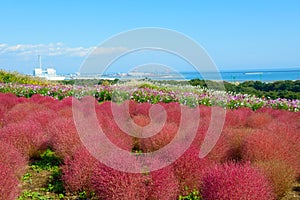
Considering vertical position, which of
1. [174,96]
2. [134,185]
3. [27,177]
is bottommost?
[27,177]

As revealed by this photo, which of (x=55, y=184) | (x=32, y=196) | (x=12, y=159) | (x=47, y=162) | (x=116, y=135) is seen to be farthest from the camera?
(x=47, y=162)

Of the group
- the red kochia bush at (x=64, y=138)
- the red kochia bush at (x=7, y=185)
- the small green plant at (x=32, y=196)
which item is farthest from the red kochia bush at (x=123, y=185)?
the red kochia bush at (x=64, y=138)

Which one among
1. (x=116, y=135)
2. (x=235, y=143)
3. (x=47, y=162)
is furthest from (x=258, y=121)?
(x=47, y=162)

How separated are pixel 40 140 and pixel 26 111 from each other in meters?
2.00

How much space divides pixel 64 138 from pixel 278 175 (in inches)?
124

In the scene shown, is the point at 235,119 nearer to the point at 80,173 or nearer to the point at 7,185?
the point at 80,173

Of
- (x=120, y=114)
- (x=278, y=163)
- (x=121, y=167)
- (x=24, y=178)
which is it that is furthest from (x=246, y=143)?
(x=120, y=114)

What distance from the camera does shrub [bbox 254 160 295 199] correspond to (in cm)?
408

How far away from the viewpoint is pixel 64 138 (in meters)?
5.41

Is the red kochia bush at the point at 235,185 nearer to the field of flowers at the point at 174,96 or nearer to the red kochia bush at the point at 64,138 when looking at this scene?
the red kochia bush at the point at 64,138

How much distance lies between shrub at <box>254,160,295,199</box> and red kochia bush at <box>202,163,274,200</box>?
46 cm

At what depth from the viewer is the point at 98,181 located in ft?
12.3

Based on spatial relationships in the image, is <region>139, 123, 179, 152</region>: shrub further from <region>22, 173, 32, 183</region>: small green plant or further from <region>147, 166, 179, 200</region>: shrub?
<region>22, 173, 32, 183</region>: small green plant

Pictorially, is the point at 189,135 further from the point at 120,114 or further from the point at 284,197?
the point at 120,114
